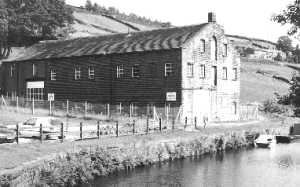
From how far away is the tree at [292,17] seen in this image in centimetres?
2053

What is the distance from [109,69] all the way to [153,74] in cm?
572

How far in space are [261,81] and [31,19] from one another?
149 ft

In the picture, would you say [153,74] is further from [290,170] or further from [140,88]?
[290,170]

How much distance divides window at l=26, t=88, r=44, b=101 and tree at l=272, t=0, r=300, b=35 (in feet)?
133

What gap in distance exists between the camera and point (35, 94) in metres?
59.0

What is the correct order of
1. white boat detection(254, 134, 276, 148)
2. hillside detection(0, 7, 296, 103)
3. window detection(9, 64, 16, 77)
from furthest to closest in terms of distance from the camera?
hillside detection(0, 7, 296, 103)
window detection(9, 64, 16, 77)
white boat detection(254, 134, 276, 148)

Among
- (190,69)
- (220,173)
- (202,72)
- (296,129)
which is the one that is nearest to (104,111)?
(190,69)

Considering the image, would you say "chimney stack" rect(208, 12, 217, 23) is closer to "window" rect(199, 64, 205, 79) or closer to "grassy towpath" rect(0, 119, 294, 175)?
"window" rect(199, 64, 205, 79)

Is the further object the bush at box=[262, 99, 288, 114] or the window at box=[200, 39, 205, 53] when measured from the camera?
the bush at box=[262, 99, 288, 114]

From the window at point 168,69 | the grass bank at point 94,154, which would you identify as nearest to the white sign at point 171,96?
the window at point 168,69

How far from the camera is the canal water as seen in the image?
2725 cm

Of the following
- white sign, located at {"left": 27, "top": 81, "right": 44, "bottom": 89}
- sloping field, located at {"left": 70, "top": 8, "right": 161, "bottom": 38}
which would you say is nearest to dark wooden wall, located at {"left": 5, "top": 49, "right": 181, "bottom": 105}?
white sign, located at {"left": 27, "top": 81, "right": 44, "bottom": 89}

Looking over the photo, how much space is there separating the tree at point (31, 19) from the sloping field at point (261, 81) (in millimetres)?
32027

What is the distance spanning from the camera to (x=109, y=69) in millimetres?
52750
